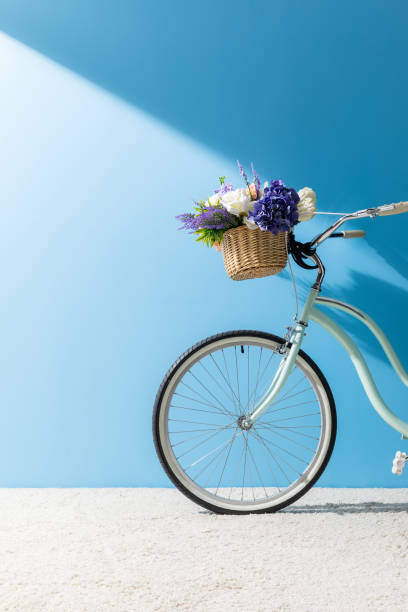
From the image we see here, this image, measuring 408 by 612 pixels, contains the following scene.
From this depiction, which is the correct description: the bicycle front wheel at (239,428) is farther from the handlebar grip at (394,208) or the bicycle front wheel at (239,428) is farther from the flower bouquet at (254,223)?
the handlebar grip at (394,208)

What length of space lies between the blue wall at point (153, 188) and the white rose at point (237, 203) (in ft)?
1.87

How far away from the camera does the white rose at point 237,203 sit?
5.74 ft

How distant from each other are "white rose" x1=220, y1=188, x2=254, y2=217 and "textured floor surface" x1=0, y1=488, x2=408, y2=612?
103 cm

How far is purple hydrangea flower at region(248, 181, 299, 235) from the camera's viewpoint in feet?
5.57

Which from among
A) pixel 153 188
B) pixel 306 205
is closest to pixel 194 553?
pixel 306 205

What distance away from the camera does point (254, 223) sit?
1731 millimetres

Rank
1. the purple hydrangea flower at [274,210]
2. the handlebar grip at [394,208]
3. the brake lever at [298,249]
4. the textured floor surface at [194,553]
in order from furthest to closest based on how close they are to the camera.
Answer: the brake lever at [298,249] < the handlebar grip at [394,208] < the purple hydrangea flower at [274,210] < the textured floor surface at [194,553]

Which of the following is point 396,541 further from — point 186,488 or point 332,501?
point 186,488

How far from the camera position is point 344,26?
7.40 ft

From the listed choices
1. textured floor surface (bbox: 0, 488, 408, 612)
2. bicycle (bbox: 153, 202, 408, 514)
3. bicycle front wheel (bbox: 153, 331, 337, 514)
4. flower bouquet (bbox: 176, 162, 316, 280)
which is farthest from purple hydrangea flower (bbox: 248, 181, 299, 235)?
textured floor surface (bbox: 0, 488, 408, 612)

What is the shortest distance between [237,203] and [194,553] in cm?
106

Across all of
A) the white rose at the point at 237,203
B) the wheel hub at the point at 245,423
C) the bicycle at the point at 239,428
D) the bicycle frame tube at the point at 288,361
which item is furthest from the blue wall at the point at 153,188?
the white rose at the point at 237,203

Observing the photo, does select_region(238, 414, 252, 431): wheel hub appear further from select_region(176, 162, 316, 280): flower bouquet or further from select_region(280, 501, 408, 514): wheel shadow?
select_region(176, 162, 316, 280): flower bouquet

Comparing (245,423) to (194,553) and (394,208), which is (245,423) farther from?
(394,208)
